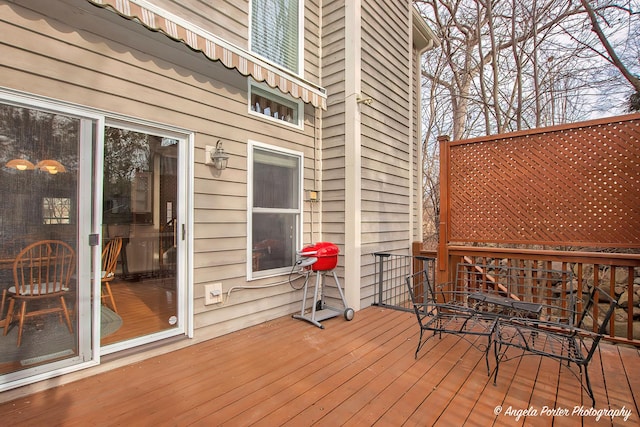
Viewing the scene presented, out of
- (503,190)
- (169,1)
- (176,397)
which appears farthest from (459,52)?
(176,397)

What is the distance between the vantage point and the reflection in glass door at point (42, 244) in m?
2.11

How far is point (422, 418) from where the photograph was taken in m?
1.94

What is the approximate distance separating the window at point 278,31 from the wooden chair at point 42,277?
8.93 feet

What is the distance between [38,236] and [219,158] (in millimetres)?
1480

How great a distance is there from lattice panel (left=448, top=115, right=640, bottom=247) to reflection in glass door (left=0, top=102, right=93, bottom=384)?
377 cm

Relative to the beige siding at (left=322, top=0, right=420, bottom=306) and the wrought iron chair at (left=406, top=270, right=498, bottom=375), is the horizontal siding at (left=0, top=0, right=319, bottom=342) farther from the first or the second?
the wrought iron chair at (left=406, top=270, right=498, bottom=375)

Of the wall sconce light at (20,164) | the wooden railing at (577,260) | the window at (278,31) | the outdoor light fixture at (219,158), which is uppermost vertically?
the window at (278,31)

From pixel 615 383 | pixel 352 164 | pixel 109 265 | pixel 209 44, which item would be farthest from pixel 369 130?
pixel 615 383

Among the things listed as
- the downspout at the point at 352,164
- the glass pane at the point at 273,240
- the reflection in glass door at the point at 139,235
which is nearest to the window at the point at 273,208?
the glass pane at the point at 273,240

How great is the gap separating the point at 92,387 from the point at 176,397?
0.64m

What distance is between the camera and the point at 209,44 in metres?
2.79

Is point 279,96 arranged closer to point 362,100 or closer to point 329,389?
point 362,100

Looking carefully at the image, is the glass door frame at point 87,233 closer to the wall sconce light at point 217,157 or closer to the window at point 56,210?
the window at point 56,210

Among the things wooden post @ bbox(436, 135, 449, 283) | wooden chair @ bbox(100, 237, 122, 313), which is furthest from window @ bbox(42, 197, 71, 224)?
wooden post @ bbox(436, 135, 449, 283)
